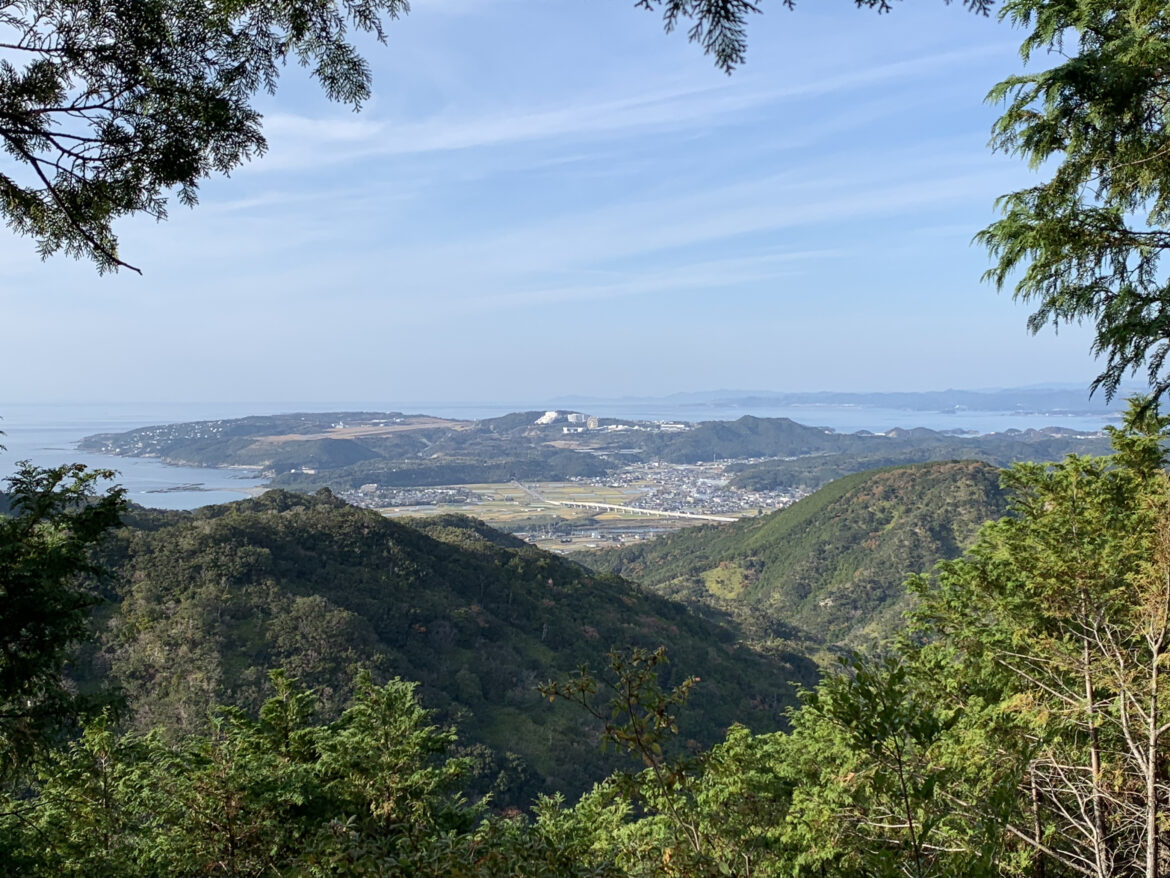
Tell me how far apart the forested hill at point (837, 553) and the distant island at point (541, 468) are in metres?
18.1

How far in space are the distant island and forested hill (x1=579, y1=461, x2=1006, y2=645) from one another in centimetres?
1814

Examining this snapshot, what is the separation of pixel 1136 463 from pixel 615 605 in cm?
3337

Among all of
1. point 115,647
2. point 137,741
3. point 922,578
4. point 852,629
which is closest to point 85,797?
point 137,741

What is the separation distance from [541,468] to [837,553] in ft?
339

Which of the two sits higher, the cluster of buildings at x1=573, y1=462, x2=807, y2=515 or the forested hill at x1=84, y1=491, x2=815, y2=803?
the forested hill at x1=84, y1=491, x2=815, y2=803

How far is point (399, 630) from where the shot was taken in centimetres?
3102

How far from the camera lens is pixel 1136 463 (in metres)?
8.85

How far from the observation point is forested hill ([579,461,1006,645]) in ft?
201

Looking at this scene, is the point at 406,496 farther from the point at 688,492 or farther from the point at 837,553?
Result: the point at 837,553

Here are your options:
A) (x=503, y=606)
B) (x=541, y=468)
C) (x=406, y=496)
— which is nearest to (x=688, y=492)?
(x=541, y=468)

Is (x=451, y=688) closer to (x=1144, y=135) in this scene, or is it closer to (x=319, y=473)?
(x=1144, y=135)

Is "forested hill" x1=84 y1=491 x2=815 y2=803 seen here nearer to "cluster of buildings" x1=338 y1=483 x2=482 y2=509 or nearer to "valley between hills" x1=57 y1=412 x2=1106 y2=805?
"valley between hills" x1=57 y1=412 x2=1106 y2=805

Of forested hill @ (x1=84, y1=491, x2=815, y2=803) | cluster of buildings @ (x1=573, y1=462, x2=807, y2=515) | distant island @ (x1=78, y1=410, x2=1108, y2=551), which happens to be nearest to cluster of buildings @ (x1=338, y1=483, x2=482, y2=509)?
distant island @ (x1=78, y1=410, x2=1108, y2=551)

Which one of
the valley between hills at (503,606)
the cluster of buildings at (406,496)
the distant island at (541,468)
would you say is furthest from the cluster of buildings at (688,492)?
the valley between hills at (503,606)
